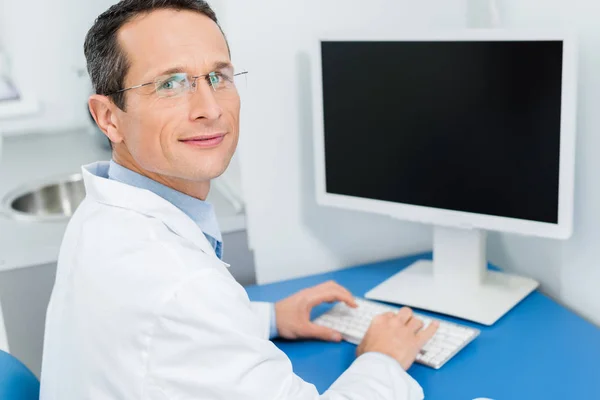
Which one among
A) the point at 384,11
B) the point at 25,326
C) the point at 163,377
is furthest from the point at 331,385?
the point at 384,11

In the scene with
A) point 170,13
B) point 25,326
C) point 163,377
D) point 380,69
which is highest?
point 170,13

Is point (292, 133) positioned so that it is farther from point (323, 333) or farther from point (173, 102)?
point (173, 102)

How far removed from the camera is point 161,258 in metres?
1.00

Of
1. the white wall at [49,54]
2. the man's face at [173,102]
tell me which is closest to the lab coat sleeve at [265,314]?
the man's face at [173,102]

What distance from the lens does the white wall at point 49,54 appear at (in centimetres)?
269

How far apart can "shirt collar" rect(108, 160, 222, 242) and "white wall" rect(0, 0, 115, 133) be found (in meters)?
1.61

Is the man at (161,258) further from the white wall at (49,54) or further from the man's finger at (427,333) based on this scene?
the white wall at (49,54)

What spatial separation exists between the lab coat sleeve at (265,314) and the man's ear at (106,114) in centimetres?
48

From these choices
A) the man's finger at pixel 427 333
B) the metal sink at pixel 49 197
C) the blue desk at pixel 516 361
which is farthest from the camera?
the metal sink at pixel 49 197

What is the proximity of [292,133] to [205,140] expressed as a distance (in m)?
0.60

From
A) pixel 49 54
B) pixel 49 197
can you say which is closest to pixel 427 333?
pixel 49 197

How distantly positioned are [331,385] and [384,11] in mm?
868

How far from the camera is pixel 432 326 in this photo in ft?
4.57

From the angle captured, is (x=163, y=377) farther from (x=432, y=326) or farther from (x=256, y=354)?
(x=432, y=326)
